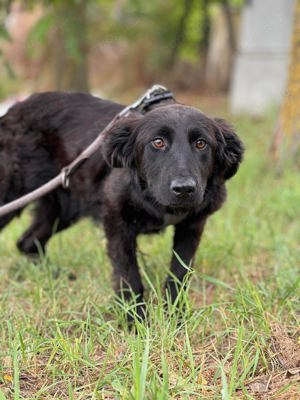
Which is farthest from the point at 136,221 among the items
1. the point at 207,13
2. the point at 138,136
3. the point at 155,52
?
the point at 207,13

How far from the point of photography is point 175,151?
311 cm

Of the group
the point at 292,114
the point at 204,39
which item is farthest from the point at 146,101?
the point at 204,39

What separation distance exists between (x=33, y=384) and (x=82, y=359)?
0.73 feet

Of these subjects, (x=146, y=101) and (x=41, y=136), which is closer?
(x=146, y=101)

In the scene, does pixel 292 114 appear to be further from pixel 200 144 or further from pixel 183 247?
pixel 200 144

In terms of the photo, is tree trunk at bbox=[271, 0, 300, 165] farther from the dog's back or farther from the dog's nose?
the dog's nose

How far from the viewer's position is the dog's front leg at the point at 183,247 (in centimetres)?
352

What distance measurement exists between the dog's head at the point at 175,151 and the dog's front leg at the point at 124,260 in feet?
1.15

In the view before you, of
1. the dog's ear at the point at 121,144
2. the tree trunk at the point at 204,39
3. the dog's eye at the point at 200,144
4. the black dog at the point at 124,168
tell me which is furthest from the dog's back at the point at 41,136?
the tree trunk at the point at 204,39

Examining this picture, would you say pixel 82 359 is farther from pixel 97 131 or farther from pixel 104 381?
pixel 97 131

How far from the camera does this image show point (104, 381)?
2.54 m

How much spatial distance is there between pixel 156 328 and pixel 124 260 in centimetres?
67

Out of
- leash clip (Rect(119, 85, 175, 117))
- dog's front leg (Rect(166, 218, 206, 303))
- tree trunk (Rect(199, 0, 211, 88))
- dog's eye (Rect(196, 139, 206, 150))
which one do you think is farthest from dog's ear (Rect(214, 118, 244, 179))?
tree trunk (Rect(199, 0, 211, 88))

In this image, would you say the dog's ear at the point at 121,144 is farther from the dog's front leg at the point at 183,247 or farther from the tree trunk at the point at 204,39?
the tree trunk at the point at 204,39
